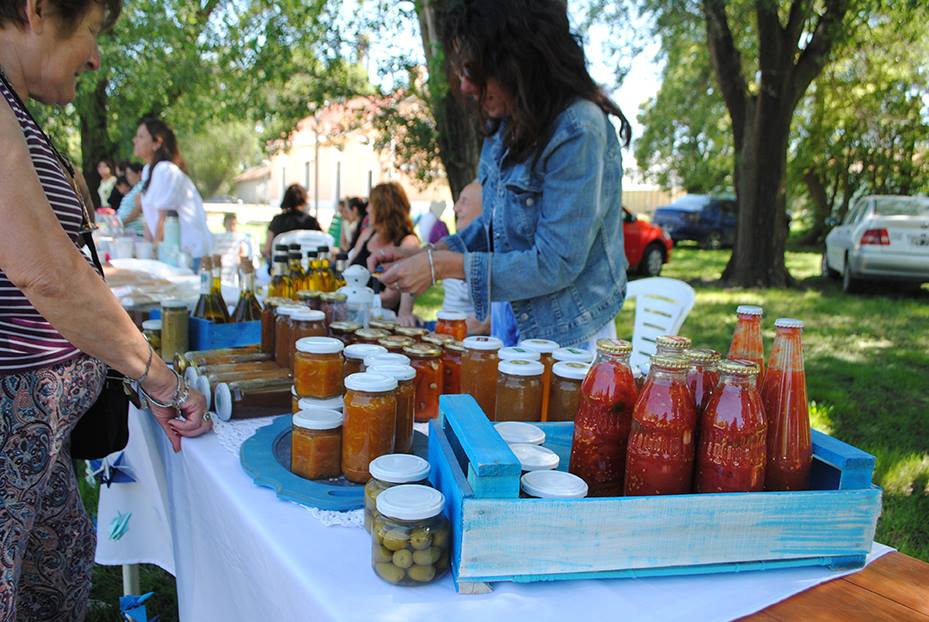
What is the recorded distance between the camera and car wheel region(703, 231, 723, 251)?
62.3 ft

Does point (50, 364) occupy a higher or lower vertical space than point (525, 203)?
lower

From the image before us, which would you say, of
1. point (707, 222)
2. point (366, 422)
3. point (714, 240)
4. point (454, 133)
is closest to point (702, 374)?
point (366, 422)

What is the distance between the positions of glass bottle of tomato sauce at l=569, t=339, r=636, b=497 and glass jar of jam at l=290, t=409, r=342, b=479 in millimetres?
494

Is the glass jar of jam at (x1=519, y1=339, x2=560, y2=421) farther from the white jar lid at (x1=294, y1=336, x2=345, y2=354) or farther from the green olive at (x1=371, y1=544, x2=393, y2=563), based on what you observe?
the green olive at (x1=371, y1=544, x2=393, y2=563)

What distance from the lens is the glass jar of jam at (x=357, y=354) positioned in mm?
1616

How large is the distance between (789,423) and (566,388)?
0.51 metres

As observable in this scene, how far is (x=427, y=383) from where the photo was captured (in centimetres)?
172

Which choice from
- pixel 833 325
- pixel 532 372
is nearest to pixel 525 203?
pixel 532 372

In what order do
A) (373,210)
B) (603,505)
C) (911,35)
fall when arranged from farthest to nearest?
(911,35), (373,210), (603,505)

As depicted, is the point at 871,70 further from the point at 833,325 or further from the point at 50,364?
the point at 50,364

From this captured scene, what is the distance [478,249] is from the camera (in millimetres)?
2488

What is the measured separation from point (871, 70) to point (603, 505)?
15863mm

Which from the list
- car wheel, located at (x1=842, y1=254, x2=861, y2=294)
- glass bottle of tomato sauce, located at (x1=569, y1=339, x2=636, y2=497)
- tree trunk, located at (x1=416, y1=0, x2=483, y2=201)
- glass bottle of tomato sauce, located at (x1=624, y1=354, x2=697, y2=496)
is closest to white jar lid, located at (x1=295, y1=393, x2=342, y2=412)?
glass bottle of tomato sauce, located at (x1=569, y1=339, x2=636, y2=497)

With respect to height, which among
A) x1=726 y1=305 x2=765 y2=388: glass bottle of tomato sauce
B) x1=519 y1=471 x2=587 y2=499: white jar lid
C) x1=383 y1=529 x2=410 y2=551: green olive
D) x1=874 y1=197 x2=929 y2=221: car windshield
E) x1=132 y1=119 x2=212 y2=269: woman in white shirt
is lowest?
x1=383 y1=529 x2=410 y2=551: green olive
